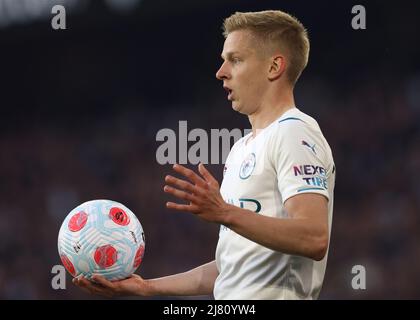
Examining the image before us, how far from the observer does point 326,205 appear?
268cm

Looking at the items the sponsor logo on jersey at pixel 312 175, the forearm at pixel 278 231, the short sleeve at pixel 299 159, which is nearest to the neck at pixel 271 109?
the short sleeve at pixel 299 159

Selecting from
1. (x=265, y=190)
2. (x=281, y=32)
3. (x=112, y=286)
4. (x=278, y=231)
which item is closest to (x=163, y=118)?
(x=281, y=32)

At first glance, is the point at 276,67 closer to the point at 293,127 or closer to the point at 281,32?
the point at 281,32

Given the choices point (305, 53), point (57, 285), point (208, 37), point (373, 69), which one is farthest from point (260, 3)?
point (305, 53)

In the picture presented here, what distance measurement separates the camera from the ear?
315 centimetres

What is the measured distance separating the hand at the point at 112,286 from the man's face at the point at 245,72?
2.90ft

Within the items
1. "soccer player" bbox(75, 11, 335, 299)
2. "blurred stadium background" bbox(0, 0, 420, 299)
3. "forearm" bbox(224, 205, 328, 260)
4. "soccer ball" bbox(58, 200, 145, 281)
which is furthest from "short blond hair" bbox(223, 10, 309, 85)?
"blurred stadium background" bbox(0, 0, 420, 299)

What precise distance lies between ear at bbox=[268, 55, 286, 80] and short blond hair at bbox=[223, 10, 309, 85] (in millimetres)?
36

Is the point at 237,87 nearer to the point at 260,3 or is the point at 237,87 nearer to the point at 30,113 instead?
the point at 260,3

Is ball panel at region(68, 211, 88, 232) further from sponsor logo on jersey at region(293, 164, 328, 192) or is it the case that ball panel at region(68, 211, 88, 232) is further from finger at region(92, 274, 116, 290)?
sponsor logo on jersey at region(293, 164, 328, 192)

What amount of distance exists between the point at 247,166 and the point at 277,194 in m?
0.20

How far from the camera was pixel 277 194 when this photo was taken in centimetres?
283
